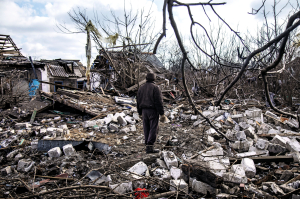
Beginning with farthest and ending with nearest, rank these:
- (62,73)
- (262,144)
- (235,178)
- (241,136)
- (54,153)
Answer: (62,73) < (241,136) < (54,153) < (262,144) < (235,178)

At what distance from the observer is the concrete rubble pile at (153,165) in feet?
8.83

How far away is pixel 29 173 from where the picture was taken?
3.68 meters

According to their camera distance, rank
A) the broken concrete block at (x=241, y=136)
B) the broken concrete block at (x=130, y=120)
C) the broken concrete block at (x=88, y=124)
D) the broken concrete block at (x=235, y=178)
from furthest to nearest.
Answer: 1. the broken concrete block at (x=130, y=120)
2. the broken concrete block at (x=88, y=124)
3. the broken concrete block at (x=241, y=136)
4. the broken concrete block at (x=235, y=178)

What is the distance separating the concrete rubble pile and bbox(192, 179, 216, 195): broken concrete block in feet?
0.04

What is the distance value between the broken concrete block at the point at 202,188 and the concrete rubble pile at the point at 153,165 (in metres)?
0.01

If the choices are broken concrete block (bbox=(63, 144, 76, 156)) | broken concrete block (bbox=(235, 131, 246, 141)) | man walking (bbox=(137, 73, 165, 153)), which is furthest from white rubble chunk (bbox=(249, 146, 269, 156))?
broken concrete block (bbox=(63, 144, 76, 156))

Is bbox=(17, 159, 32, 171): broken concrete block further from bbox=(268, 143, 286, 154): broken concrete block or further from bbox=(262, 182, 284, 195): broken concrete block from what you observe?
bbox=(268, 143, 286, 154): broken concrete block

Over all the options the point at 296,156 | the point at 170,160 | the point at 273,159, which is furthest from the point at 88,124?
the point at 296,156

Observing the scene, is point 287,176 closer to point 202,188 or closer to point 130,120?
point 202,188

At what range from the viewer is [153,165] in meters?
3.69

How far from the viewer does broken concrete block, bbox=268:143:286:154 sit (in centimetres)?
401

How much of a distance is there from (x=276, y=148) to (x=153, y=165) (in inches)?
99.3

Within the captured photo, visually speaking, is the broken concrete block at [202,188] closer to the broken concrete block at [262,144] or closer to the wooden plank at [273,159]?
the wooden plank at [273,159]

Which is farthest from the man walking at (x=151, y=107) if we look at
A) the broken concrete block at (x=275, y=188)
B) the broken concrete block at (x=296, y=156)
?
the broken concrete block at (x=296, y=156)
